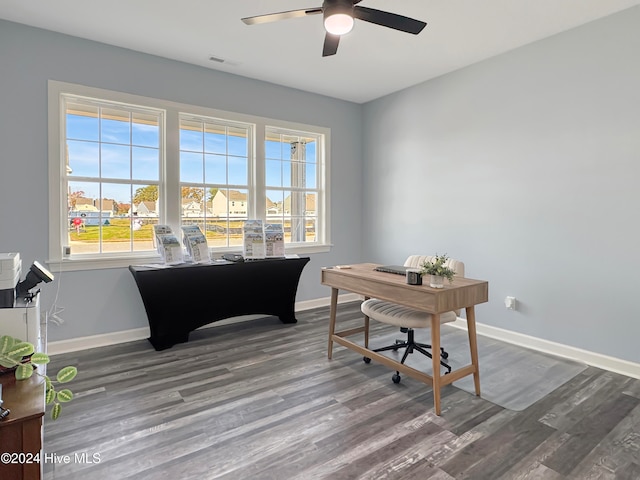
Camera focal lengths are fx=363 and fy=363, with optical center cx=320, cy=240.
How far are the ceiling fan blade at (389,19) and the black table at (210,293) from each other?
2555mm

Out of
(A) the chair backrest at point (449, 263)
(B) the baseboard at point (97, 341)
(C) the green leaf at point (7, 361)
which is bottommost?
(B) the baseboard at point (97, 341)

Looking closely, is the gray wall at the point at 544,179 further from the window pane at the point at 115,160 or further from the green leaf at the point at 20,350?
the green leaf at the point at 20,350

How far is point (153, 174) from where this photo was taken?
12.8ft

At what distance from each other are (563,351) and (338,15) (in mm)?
3363

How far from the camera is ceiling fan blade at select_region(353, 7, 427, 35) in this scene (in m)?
2.25

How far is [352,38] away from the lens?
341 centimetres

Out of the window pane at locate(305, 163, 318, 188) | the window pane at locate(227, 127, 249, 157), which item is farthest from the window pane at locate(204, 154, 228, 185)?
the window pane at locate(305, 163, 318, 188)

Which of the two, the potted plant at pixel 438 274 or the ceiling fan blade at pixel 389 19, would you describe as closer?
the ceiling fan blade at pixel 389 19

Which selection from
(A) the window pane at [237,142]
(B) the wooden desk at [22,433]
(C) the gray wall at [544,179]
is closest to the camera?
(B) the wooden desk at [22,433]

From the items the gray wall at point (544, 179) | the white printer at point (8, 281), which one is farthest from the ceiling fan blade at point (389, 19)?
the white printer at point (8, 281)

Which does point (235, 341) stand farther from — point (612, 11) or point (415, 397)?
point (612, 11)

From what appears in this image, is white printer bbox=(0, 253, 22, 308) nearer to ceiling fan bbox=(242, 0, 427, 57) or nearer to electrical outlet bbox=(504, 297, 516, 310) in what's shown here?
ceiling fan bbox=(242, 0, 427, 57)

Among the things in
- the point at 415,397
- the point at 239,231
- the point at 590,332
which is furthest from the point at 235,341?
the point at 590,332

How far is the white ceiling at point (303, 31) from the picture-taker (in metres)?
2.85
